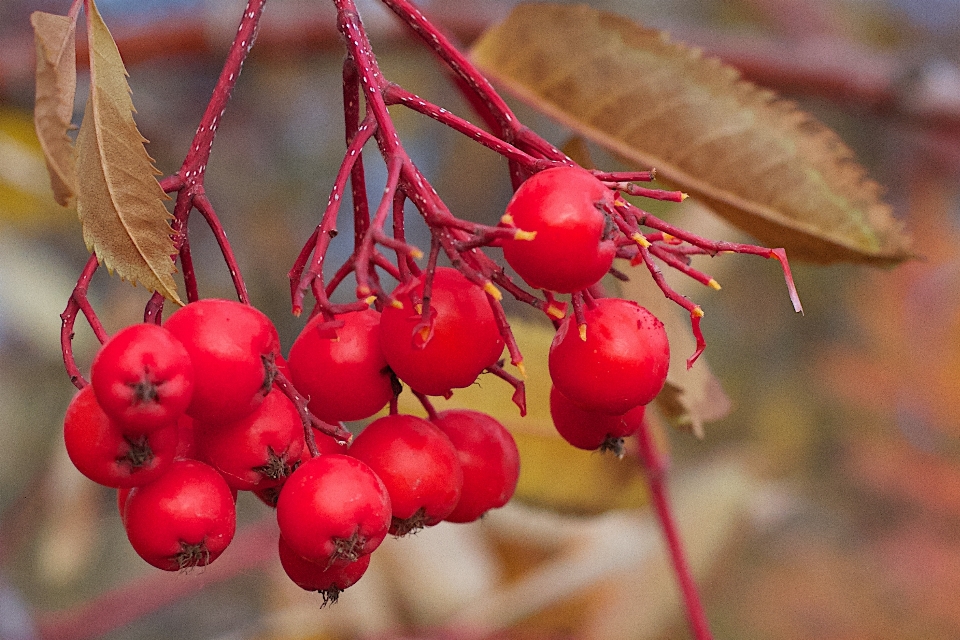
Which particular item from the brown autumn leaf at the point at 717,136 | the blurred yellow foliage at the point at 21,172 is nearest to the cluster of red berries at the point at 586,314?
the brown autumn leaf at the point at 717,136

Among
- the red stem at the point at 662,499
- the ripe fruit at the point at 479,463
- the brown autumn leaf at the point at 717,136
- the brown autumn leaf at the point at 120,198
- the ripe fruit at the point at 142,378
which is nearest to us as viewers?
the ripe fruit at the point at 142,378

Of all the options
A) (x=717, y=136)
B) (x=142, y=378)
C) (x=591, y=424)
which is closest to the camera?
(x=142, y=378)

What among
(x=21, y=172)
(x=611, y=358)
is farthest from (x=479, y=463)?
(x=21, y=172)

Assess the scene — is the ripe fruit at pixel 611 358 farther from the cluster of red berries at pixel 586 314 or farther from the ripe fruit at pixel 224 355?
the ripe fruit at pixel 224 355

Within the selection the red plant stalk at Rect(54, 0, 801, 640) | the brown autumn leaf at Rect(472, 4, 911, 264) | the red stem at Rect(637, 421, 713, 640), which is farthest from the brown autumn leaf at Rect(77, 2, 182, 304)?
the red stem at Rect(637, 421, 713, 640)

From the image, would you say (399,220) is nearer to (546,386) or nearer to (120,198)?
(120,198)

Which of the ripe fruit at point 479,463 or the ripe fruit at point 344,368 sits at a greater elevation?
the ripe fruit at point 344,368

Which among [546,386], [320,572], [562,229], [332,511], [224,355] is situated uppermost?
[562,229]
